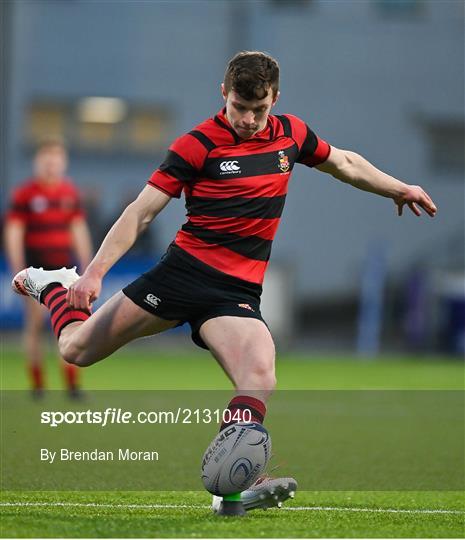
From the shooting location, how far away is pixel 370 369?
1845 centimetres

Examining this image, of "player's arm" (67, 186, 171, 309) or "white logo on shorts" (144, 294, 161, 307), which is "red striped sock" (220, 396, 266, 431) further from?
"player's arm" (67, 186, 171, 309)

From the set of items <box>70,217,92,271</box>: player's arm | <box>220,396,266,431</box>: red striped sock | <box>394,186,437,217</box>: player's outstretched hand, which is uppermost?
<box>394,186,437,217</box>: player's outstretched hand

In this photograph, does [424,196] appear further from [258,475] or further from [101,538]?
[101,538]

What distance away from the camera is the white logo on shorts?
672cm

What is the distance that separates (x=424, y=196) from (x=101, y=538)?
2708mm

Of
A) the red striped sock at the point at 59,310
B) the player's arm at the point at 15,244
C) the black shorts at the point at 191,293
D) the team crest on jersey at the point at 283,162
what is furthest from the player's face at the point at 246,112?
the player's arm at the point at 15,244

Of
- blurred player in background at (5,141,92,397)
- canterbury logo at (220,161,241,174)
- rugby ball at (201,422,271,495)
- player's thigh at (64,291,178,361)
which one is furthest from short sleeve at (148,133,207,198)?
blurred player in background at (5,141,92,397)

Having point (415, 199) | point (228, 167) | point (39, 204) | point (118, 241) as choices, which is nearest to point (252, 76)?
point (228, 167)

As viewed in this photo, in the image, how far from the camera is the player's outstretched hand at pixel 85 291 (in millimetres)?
6508

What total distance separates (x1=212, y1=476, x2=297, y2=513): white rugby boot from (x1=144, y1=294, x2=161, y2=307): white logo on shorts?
3.18 feet

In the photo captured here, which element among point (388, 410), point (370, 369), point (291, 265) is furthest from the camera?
point (291, 265)

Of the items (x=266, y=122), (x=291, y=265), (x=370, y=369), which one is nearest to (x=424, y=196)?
(x=266, y=122)

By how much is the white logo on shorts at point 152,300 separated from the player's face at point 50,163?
637 cm

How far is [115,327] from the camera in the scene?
6859 mm
